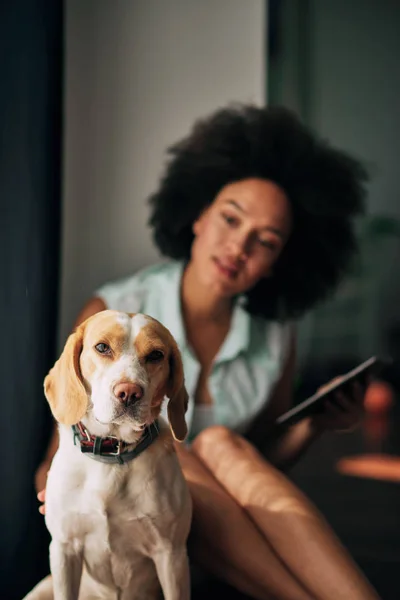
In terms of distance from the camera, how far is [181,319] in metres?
1.13

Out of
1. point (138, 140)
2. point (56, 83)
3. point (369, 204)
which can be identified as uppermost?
point (56, 83)

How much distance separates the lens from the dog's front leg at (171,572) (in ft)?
2.12

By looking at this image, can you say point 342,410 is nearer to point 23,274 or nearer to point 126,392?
point 23,274

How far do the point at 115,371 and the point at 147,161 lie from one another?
38.9 inches

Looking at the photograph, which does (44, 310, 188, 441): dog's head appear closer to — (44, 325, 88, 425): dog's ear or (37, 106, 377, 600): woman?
(44, 325, 88, 425): dog's ear

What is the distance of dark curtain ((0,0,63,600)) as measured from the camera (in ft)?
2.88

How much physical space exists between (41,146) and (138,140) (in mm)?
482

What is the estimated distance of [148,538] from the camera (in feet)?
2.08

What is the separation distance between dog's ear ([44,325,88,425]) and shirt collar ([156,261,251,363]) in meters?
0.50

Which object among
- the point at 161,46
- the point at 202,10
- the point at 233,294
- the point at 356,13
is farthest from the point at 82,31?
the point at 356,13

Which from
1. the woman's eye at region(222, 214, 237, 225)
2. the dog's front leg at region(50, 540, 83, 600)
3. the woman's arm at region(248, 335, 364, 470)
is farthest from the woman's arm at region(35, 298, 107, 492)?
the woman's arm at region(248, 335, 364, 470)

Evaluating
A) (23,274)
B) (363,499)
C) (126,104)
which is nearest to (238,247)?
(23,274)

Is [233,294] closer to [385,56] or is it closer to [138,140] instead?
[138,140]

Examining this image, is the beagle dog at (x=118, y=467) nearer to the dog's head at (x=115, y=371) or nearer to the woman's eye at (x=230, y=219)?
the dog's head at (x=115, y=371)
